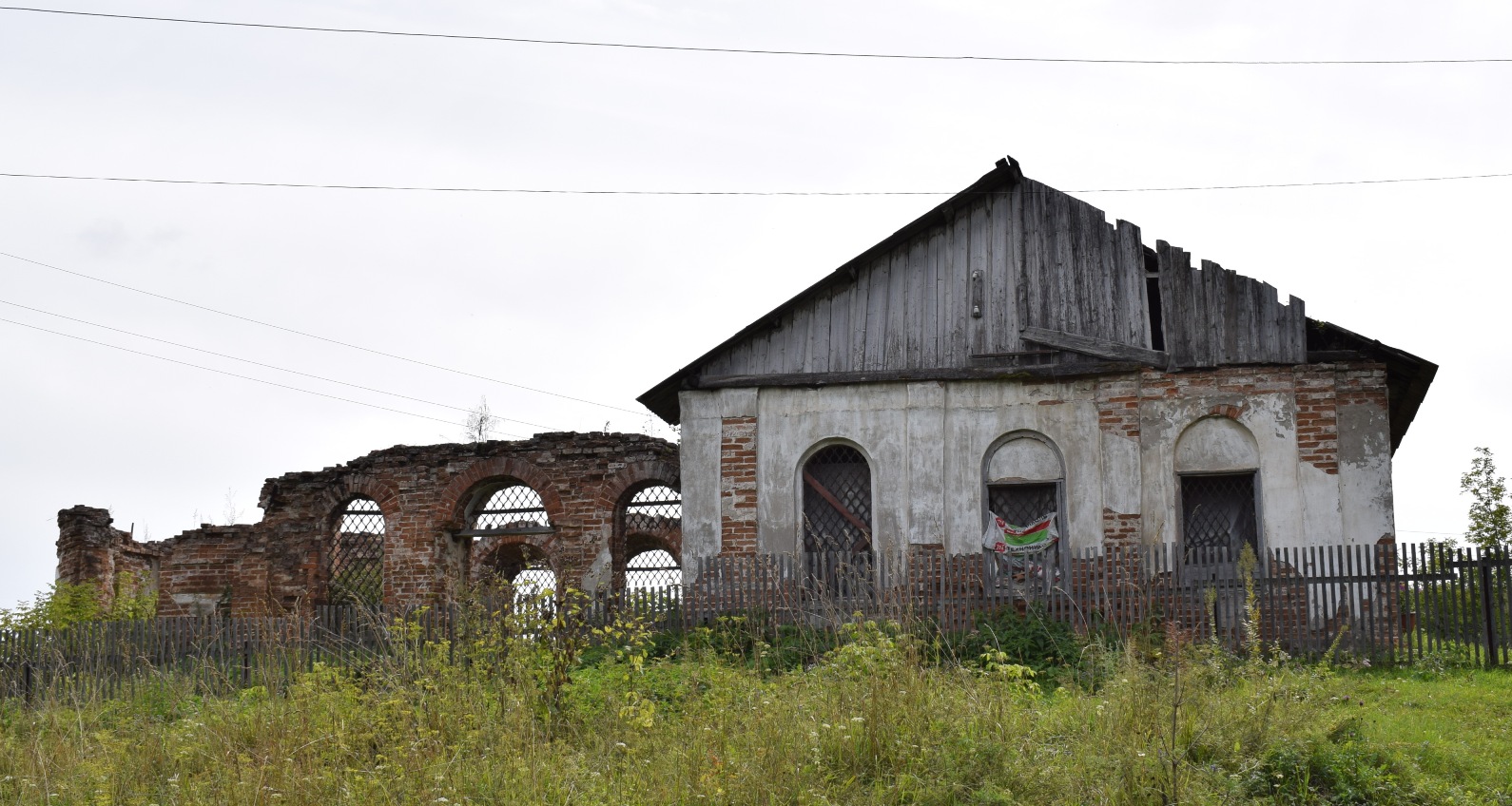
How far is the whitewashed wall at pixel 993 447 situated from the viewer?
15414mm

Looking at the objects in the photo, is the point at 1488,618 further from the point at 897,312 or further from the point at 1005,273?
the point at 897,312

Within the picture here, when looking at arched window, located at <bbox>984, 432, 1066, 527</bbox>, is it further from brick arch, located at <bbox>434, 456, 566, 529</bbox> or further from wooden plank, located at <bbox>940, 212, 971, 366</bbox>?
brick arch, located at <bbox>434, 456, 566, 529</bbox>

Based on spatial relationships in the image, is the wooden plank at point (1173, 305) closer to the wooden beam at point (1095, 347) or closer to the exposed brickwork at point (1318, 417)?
the wooden beam at point (1095, 347)

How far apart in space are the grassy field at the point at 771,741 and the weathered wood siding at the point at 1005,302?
23.4ft

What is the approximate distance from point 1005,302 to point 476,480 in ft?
27.7

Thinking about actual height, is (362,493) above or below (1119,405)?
below

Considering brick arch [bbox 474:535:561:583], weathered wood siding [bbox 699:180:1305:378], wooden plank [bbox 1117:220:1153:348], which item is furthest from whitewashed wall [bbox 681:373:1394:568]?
brick arch [bbox 474:535:561:583]

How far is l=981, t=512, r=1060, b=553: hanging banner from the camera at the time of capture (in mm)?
16219

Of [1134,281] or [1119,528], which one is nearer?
[1119,528]

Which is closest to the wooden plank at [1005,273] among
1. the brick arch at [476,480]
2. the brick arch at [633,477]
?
the brick arch at [633,477]

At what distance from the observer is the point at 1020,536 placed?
16.3 m

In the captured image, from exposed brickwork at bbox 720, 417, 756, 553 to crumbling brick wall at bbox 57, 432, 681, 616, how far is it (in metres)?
2.40

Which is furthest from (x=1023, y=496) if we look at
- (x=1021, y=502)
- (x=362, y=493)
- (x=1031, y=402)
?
(x=362, y=493)

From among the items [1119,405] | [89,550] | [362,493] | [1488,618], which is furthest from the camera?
[89,550]
